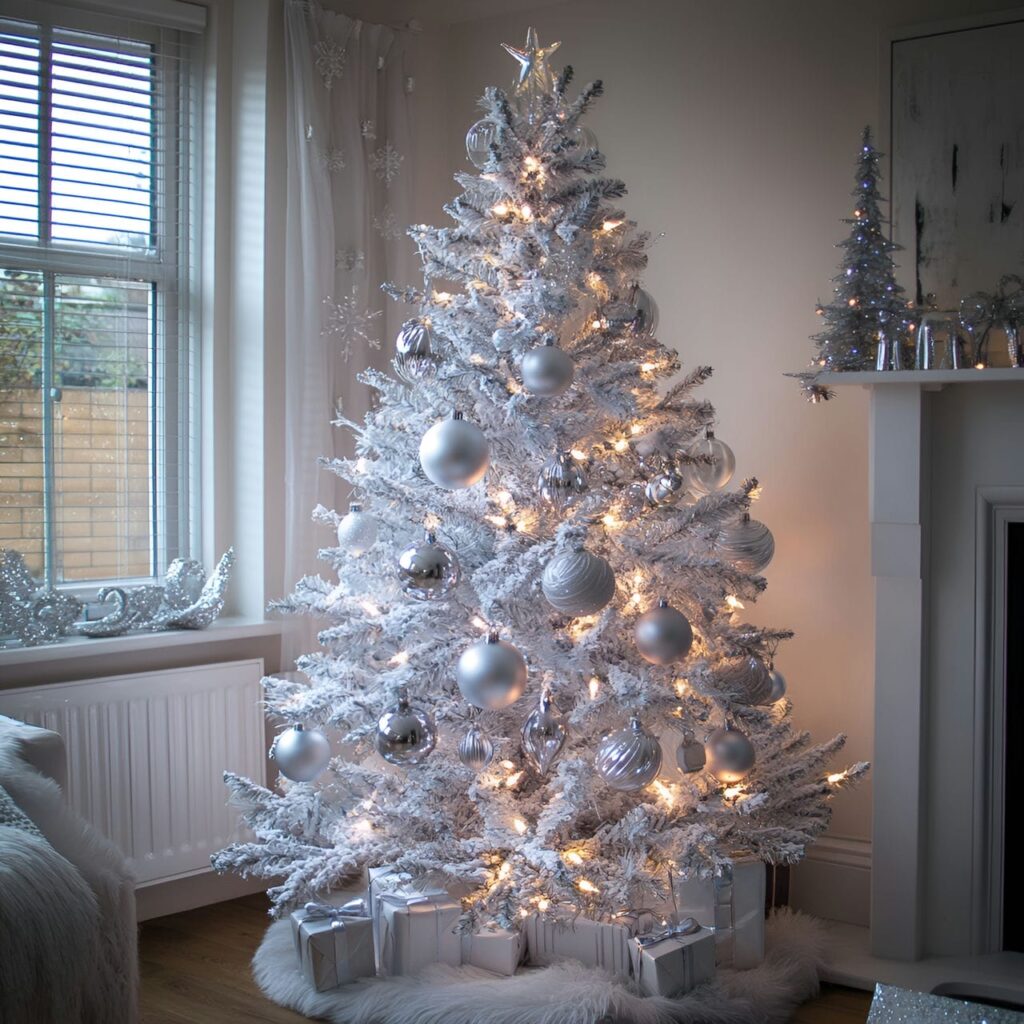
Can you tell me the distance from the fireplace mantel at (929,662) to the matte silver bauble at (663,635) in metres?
0.68

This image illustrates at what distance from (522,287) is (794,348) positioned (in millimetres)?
974

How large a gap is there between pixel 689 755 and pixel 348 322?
5.54 feet

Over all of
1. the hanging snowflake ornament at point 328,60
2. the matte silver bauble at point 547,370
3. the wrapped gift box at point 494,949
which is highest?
the hanging snowflake ornament at point 328,60

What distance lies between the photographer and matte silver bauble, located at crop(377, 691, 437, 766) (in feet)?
8.51

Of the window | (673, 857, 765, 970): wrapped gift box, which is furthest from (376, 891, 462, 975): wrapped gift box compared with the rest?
the window

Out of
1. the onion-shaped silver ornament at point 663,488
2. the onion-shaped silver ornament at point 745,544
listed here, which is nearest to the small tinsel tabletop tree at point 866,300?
the onion-shaped silver ornament at point 745,544

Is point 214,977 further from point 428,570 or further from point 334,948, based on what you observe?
point 428,570

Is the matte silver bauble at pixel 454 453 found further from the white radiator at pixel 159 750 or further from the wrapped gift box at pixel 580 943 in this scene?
the white radiator at pixel 159 750

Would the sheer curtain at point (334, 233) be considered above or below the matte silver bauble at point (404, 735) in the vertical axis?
above

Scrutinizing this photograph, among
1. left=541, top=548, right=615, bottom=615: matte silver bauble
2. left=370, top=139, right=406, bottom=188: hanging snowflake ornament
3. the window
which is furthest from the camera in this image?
left=370, top=139, right=406, bottom=188: hanging snowflake ornament

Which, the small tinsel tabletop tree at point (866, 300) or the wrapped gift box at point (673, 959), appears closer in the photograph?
the wrapped gift box at point (673, 959)

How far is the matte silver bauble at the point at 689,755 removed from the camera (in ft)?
9.00

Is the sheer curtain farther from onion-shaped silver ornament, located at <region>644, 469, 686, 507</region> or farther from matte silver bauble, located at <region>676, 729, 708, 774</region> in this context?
matte silver bauble, located at <region>676, 729, 708, 774</region>

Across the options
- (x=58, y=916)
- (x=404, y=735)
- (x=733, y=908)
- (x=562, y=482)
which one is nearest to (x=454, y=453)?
(x=562, y=482)
